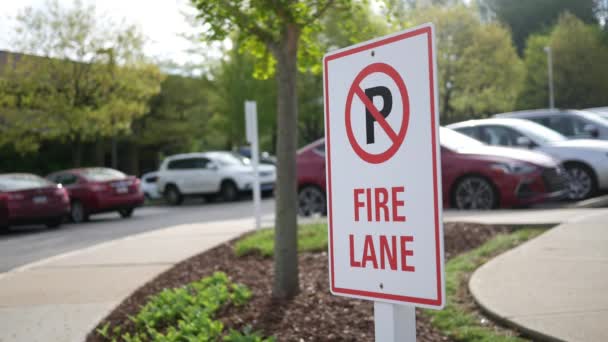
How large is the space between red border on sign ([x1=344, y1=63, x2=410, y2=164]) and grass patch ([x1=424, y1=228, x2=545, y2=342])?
2164 millimetres

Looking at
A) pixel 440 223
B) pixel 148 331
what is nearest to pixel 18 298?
pixel 148 331

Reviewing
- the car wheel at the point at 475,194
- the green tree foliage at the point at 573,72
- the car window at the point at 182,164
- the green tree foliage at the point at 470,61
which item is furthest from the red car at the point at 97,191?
the green tree foliage at the point at 573,72

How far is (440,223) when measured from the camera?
1854 millimetres

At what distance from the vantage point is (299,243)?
7.55 meters

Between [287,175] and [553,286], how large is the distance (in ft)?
6.94

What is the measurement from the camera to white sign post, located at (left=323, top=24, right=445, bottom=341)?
1.88 m

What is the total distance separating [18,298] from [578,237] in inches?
210

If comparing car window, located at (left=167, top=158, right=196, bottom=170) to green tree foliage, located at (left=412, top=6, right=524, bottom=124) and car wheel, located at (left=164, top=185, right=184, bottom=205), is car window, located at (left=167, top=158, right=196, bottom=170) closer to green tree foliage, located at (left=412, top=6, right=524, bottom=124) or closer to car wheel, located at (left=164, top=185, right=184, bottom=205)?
car wheel, located at (left=164, top=185, right=184, bottom=205)

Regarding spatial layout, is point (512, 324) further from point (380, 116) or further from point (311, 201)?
point (311, 201)

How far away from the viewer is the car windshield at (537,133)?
443 inches

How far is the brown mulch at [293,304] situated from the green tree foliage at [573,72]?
3566 centimetres

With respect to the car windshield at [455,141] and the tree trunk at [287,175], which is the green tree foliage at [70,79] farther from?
the tree trunk at [287,175]

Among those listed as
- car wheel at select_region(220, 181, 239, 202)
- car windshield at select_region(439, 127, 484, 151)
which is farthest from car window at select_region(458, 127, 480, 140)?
car wheel at select_region(220, 181, 239, 202)

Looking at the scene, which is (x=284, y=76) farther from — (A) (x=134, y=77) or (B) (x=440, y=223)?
(A) (x=134, y=77)
